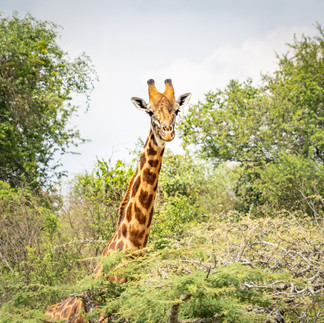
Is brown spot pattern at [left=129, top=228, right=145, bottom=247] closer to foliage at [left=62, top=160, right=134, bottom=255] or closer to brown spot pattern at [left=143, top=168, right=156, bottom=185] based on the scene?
brown spot pattern at [left=143, top=168, right=156, bottom=185]

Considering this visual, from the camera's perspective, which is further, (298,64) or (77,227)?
(298,64)

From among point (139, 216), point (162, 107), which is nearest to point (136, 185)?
point (139, 216)

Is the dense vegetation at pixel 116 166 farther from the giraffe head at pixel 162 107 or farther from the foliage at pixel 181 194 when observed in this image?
the giraffe head at pixel 162 107

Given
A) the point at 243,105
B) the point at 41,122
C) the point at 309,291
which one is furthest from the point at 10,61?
the point at 309,291

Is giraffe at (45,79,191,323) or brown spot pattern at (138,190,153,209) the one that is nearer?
giraffe at (45,79,191,323)

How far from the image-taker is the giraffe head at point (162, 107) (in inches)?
182

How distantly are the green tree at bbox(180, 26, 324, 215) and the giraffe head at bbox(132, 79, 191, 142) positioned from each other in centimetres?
1151

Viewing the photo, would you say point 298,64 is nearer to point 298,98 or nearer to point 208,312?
point 298,98

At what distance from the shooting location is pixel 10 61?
16141 millimetres

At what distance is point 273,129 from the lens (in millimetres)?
17719

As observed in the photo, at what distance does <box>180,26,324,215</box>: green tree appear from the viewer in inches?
646

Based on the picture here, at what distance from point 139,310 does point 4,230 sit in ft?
23.7

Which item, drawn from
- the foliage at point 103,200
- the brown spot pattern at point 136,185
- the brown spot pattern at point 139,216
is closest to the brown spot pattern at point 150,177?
the brown spot pattern at point 136,185

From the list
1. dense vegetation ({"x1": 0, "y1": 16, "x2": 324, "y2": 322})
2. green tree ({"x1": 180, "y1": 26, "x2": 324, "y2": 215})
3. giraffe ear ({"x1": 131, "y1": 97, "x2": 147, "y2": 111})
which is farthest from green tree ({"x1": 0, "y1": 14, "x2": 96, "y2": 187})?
giraffe ear ({"x1": 131, "y1": 97, "x2": 147, "y2": 111})
